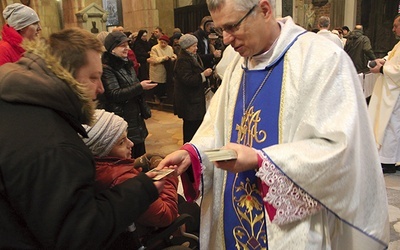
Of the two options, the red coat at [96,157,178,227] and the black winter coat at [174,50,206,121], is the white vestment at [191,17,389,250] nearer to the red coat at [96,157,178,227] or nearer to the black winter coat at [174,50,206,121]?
the red coat at [96,157,178,227]

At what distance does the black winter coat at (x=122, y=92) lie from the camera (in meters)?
3.70

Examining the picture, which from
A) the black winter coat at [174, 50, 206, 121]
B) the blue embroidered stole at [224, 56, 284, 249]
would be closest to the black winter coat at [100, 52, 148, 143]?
the black winter coat at [174, 50, 206, 121]

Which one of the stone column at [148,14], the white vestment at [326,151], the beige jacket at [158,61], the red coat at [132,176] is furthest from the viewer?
the stone column at [148,14]

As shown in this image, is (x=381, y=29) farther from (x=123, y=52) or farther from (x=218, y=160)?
(x=218, y=160)

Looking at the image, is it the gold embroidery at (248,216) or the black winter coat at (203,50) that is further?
the black winter coat at (203,50)

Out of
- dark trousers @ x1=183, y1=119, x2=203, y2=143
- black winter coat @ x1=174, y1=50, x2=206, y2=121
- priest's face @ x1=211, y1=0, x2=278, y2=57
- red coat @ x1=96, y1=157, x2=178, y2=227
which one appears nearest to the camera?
priest's face @ x1=211, y1=0, x2=278, y2=57

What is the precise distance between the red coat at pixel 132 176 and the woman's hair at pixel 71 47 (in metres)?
0.62

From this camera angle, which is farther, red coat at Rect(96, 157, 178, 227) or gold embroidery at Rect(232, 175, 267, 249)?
red coat at Rect(96, 157, 178, 227)

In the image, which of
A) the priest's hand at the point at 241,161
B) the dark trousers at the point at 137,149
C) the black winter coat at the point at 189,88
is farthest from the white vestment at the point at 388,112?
the priest's hand at the point at 241,161

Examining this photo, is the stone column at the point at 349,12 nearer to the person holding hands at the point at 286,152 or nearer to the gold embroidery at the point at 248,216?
the person holding hands at the point at 286,152

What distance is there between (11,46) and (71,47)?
2.44 meters

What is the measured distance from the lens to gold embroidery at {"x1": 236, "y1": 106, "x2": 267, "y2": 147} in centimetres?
161

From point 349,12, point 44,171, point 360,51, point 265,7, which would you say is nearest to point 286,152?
point 265,7

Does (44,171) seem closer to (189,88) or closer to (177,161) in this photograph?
(177,161)
